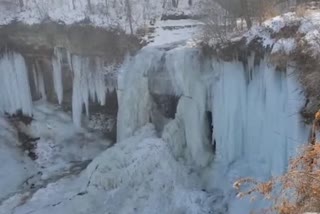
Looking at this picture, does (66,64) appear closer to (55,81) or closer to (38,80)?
(55,81)

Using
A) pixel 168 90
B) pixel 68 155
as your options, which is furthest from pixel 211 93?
pixel 68 155

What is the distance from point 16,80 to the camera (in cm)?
1778

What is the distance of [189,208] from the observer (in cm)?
1186

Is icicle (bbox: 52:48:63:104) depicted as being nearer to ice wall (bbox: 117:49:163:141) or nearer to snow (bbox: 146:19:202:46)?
ice wall (bbox: 117:49:163:141)

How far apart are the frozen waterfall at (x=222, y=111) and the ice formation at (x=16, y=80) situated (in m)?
4.81

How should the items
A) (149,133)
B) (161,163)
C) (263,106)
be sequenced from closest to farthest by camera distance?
(263,106) < (161,163) < (149,133)

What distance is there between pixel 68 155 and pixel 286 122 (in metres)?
8.96

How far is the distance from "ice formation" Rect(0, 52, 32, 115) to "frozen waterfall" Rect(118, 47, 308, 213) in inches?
189

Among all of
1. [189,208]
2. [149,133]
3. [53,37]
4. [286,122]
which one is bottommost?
[189,208]

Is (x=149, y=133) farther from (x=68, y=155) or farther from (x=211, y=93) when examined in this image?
(x=68, y=155)

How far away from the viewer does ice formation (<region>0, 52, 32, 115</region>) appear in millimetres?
17781

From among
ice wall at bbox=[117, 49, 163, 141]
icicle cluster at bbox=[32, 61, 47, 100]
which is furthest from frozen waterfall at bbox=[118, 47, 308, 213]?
icicle cluster at bbox=[32, 61, 47, 100]

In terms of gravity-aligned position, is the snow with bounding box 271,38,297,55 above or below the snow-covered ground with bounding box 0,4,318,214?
above

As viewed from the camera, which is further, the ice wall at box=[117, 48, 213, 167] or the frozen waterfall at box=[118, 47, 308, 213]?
the ice wall at box=[117, 48, 213, 167]
